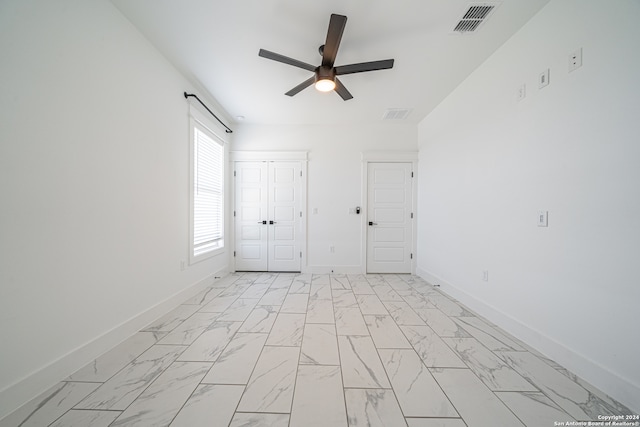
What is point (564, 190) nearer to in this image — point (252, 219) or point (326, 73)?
point (326, 73)

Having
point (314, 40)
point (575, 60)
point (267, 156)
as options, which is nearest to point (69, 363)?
point (314, 40)

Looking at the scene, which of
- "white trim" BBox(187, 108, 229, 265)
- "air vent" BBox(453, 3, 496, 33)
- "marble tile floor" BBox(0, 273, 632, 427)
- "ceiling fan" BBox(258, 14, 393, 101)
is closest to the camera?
"marble tile floor" BBox(0, 273, 632, 427)

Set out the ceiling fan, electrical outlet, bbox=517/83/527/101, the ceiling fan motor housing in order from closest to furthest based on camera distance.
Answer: the ceiling fan, electrical outlet, bbox=517/83/527/101, the ceiling fan motor housing

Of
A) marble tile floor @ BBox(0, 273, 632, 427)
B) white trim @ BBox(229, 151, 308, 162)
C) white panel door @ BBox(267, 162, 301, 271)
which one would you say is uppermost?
white trim @ BBox(229, 151, 308, 162)

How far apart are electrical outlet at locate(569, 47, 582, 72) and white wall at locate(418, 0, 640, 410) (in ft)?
0.11

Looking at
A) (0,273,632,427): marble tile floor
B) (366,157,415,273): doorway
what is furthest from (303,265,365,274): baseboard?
(0,273,632,427): marble tile floor

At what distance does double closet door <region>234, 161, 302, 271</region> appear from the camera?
3.98 m

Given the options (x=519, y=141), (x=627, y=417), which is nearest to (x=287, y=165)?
(x=519, y=141)

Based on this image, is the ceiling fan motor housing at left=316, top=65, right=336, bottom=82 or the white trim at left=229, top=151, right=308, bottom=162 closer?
the ceiling fan motor housing at left=316, top=65, right=336, bottom=82

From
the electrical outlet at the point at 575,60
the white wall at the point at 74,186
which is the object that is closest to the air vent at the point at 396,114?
the electrical outlet at the point at 575,60

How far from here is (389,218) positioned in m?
3.98

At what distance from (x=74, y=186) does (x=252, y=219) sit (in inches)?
102

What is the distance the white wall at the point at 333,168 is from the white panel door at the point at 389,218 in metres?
0.22

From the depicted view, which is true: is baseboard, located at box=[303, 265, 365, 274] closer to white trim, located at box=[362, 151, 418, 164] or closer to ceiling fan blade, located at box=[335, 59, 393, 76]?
white trim, located at box=[362, 151, 418, 164]
